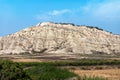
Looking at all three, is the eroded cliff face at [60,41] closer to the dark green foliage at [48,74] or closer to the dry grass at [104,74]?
the dry grass at [104,74]

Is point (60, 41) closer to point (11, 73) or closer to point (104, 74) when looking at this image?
point (104, 74)

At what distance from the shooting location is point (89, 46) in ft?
493

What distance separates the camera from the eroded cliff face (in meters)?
149

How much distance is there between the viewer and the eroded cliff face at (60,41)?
490 feet

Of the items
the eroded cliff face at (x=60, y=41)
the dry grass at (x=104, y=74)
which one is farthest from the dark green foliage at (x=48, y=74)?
the eroded cliff face at (x=60, y=41)

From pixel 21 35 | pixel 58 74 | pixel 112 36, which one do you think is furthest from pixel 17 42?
pixel 58 74

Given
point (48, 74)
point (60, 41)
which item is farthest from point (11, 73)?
point (60, 41)

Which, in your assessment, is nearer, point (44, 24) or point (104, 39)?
point (104, 39)

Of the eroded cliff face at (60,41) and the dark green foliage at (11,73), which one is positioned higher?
the eroded cliff face at (60,41)

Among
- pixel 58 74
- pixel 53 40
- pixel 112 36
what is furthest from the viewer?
pixel 112 36

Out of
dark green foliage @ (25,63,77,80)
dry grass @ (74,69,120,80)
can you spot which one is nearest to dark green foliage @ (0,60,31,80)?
dark green foliage @ (25,63,77,80)

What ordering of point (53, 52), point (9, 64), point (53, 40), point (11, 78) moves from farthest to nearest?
1. point (53, 40)
2. point (53, 52)
3. point (9, 64)
4. point (11, 78)

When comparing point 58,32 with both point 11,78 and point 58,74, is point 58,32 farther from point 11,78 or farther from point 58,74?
point 11,78

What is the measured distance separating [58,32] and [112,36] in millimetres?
22106
